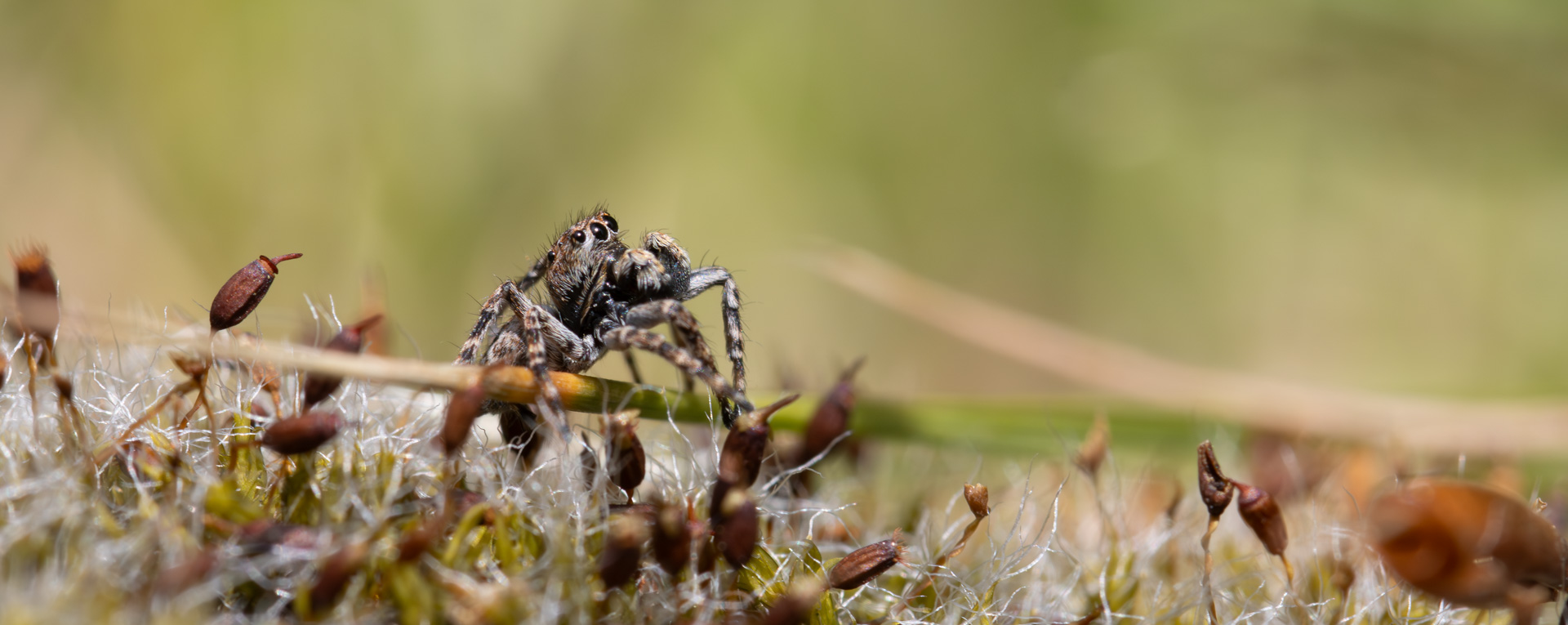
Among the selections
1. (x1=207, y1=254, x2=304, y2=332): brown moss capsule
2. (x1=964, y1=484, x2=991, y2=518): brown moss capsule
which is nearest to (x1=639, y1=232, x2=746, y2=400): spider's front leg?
(x1=964, y1=484, x2=991, y2=518): brown moss capsule

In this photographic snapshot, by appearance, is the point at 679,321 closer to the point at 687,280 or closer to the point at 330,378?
the point at 687,280

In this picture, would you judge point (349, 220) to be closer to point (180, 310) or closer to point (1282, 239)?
point (180, 310)

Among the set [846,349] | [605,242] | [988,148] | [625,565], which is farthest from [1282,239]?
[625,565]

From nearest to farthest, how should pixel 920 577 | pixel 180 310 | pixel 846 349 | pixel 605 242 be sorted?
pixel 920 577
pixel 180 310
pixel 605 242
pixel 846 349

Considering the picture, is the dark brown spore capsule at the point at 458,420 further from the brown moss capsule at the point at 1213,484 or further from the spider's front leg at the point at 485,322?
the brown moss capsule at the point at 1213,484

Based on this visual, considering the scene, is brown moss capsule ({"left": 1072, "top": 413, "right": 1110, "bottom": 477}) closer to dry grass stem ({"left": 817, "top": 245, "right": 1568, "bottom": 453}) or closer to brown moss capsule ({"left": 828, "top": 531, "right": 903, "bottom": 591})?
dry grass stem ({"left": 817, "top": 245, "right": 1568, "bottom": 453})

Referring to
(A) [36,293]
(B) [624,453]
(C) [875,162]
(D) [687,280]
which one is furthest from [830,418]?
(C) [875,162]

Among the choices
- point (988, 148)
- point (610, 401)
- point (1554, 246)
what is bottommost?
point (610, 401)
